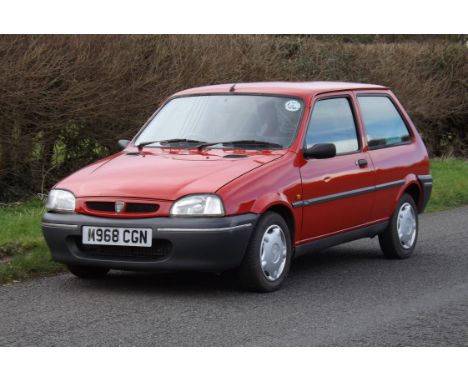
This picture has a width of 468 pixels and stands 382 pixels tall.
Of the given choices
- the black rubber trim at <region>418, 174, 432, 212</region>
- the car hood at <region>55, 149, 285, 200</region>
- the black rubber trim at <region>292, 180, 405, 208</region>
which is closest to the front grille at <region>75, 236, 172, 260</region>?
the car hood at <region>55, 149, 285, 200</region>

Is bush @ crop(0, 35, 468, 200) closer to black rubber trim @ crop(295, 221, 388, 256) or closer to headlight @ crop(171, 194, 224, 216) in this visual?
black rubber trim @ crop(295, 221, 388, 256)

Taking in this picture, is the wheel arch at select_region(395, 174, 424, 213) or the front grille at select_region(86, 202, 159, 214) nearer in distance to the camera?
the front grille at select_region(86, 202, 159, 214)

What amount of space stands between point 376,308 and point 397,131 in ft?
10.9

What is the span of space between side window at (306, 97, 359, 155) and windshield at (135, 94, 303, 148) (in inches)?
8.2

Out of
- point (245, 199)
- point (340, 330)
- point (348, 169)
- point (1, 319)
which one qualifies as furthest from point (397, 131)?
point (1, 319)

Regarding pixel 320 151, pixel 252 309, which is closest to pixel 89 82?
pixel 320 151

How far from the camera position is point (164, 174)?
328 inches

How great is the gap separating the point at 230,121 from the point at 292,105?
1.84 ft

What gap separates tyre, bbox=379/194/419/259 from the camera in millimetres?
10367

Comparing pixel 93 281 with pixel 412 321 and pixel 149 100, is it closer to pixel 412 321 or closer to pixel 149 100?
pixel 412 321

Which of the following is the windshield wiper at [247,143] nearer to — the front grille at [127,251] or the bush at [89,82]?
the front grille at [127,251]

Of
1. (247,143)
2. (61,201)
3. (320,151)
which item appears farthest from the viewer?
(247,143)

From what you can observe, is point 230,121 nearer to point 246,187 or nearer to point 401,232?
point 246,187

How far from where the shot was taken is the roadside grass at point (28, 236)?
30.2ft
